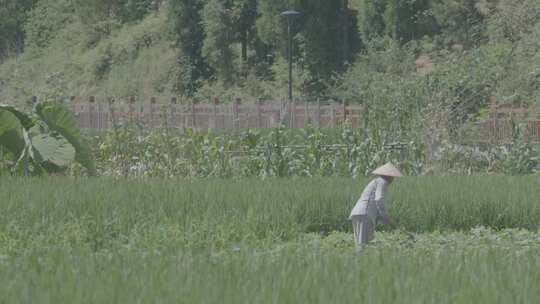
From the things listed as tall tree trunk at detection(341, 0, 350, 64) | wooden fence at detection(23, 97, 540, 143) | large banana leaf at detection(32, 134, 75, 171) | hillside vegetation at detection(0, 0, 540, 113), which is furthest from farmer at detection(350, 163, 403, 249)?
tall tree trunk at detection(341, 0, 350, 64)

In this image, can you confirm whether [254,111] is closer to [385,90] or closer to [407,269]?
[385,90]

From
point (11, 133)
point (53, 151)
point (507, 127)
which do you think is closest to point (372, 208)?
point (53, 151)

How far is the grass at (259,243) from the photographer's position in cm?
648

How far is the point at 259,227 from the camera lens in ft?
39.4

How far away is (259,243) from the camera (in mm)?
10867

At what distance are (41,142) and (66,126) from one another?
3.32ft

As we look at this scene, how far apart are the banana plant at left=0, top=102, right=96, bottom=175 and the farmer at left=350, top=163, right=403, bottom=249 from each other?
7.90 m

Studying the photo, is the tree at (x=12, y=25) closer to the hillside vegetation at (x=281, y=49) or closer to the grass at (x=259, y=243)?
the hillside vegetation at (x=281, y=49)

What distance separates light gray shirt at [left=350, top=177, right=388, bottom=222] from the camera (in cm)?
1077

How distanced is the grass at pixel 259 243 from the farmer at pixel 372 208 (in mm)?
192

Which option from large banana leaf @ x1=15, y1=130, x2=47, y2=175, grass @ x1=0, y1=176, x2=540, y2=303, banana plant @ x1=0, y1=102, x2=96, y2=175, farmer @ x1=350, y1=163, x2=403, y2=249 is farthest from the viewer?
banana plant @ x1=0, y1=102, x2=96, y2=175

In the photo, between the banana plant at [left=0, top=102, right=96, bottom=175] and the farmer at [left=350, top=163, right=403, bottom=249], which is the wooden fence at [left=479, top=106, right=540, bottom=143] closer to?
the banana plant at [left=0, top=102, right=96, bottom=175]

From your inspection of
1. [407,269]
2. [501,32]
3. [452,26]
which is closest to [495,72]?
[501,32]

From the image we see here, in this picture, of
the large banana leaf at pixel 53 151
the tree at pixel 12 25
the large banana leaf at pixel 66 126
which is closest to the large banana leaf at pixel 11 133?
the large banana leaf at pixel 53 151
